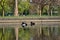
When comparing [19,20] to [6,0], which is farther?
[6,0]

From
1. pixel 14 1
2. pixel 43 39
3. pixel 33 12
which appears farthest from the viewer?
pixel 33 12

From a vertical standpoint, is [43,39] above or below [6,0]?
below

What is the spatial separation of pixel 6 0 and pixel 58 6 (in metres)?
12.3

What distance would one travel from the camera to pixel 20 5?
56.3 m

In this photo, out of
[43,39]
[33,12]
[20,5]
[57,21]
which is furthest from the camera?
[33,12]

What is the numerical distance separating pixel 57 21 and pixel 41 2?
1678 centimetres

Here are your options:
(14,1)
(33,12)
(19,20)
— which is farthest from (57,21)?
(33,12)

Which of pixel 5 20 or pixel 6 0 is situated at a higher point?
pixel 6 0

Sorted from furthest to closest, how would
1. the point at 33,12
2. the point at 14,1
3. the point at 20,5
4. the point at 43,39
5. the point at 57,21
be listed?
the point at 33,12 → the point at 20,5 → the point at 14,1 → the point at 57,21 → the point at 43,39

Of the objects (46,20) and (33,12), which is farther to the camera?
(33,12)

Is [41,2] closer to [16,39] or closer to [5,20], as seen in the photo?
[5,20]

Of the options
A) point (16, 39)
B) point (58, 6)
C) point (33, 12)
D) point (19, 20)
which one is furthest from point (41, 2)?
point (16, 39)

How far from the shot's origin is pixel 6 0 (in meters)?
51.9

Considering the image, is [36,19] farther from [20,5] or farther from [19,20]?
[20,5]
